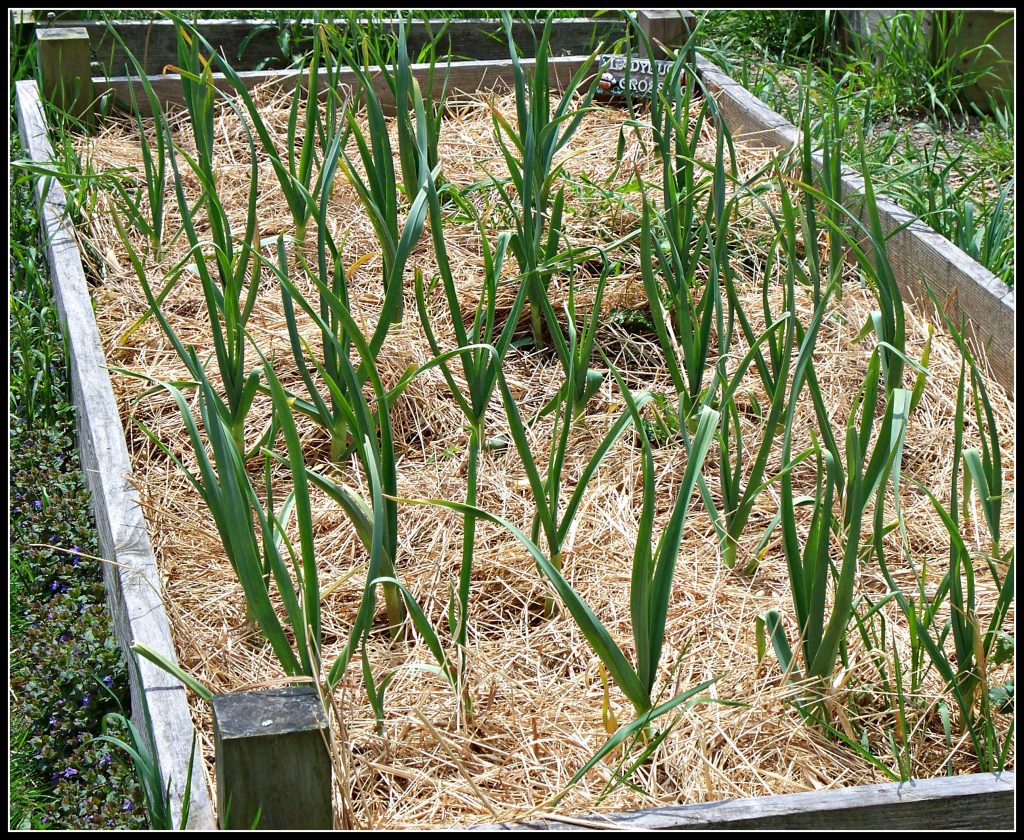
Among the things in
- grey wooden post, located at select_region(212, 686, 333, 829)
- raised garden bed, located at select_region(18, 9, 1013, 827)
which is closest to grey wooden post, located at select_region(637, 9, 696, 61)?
raised garden bed, located at select_region(18, 9, 1013, 827)

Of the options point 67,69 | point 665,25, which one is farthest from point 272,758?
point 665,25

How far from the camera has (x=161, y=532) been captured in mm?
2074

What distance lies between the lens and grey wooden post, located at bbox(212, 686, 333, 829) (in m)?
1.17

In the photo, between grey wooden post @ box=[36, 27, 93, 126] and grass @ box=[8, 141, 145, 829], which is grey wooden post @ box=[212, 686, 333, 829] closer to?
grass @ box=[8, 141, 145, 829]

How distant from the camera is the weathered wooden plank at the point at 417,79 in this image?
A: 3.78m

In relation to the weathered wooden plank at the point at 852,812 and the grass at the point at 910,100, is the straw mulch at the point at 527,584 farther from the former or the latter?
the grass at the point at 910,100

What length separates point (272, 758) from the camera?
118cm

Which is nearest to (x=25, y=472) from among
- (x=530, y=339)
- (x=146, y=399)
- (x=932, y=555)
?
(x=146, y=399)

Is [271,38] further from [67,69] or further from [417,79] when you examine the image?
[67,69]

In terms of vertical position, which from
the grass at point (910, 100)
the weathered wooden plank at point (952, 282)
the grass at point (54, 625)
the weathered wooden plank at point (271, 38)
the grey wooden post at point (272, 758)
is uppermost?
the weathered wooden plank at point (271, 38)

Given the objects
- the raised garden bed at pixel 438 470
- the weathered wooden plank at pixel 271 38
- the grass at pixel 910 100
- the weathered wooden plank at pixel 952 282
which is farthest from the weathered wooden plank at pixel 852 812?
the weathered wooden plank at pixel 271 38

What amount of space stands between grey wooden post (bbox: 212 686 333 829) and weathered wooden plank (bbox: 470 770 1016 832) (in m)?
0.22

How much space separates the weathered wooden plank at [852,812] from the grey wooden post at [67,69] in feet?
9.79

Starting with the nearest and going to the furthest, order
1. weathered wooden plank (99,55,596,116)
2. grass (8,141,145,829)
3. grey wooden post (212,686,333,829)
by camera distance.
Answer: grey wooden post (212,686,333,829)
grass (8,141,145,829)
weathered wooden plank (99,55,596,116)
